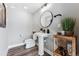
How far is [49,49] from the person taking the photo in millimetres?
979

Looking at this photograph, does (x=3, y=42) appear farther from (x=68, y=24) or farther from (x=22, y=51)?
(x=68, y=24)

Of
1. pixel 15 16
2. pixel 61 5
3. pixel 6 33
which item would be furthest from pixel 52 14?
pixel 6 33

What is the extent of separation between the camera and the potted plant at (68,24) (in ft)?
3.15

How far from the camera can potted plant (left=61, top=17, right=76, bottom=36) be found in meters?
0.96

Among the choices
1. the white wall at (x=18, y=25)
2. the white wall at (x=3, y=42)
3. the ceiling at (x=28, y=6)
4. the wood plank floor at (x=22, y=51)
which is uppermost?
the ceiling at (x=28, y=6)

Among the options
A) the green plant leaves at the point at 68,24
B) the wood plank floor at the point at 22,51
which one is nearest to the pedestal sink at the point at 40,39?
the wood plank floor at the point at 22,51

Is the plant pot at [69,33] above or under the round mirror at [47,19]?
under

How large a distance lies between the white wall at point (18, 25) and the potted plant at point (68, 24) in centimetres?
36


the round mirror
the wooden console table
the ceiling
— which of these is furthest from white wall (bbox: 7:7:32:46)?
the wooden console table

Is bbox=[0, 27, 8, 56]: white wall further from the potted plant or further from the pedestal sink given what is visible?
the potted plant

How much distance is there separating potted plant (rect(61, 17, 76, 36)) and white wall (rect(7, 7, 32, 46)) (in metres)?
0.36

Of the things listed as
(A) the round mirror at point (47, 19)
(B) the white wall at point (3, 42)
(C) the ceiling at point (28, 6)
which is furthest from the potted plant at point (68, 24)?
(B) the white wall at point (3, 42)

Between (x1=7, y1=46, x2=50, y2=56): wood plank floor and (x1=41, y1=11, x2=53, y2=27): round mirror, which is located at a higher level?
(x1=41, y1=11, x2=53, y2=27): round mirror

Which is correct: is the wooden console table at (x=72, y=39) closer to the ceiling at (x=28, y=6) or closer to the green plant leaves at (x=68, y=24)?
Answer: the green plant leaves at (x=68, y=24)
